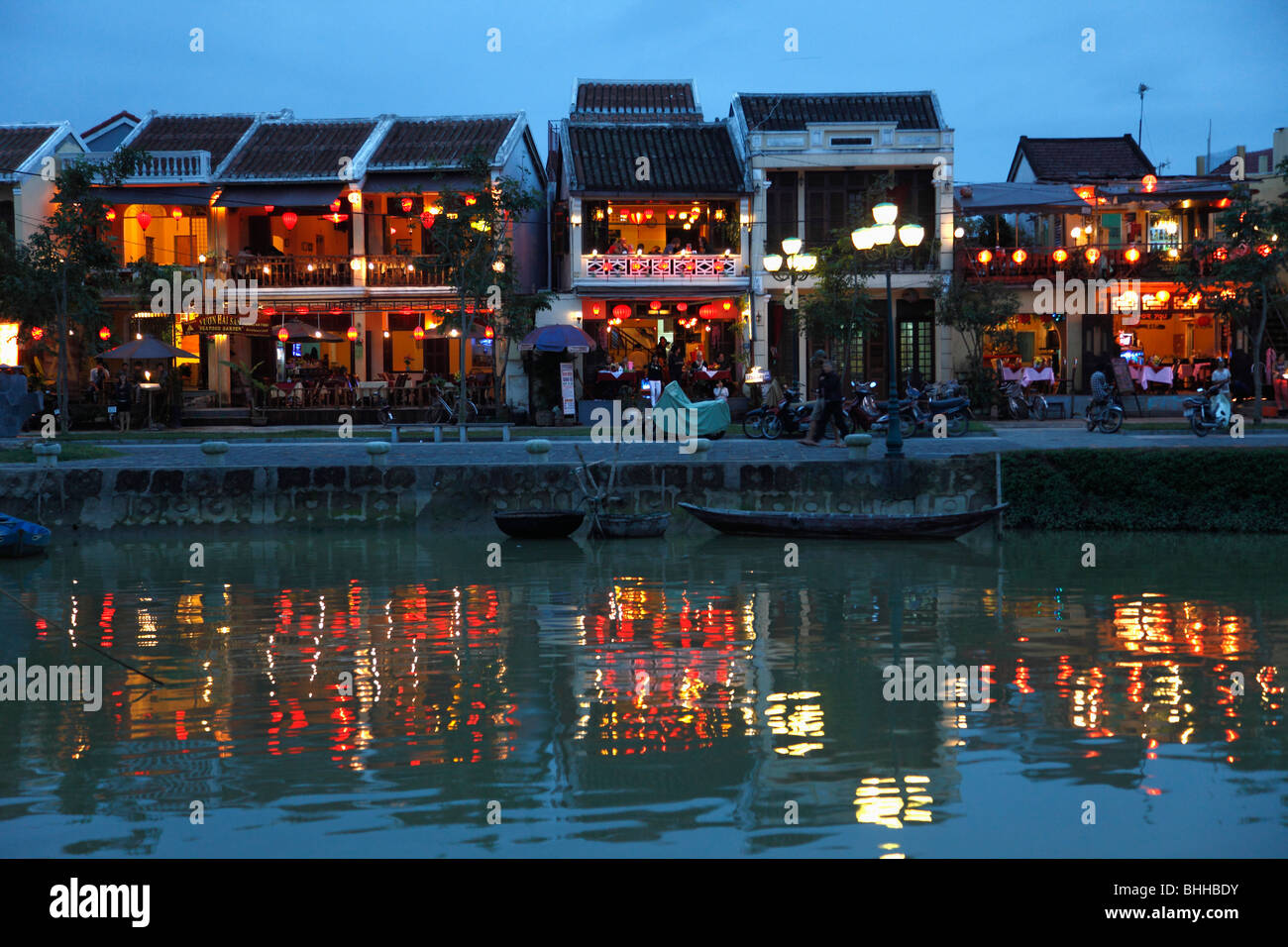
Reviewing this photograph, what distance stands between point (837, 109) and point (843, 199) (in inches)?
105

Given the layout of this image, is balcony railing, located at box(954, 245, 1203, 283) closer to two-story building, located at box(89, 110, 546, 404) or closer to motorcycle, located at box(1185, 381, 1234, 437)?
motorcycle, located at box(1185, 381, 1234, 437)

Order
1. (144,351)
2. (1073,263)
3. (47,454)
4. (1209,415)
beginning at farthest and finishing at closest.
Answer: (1073,263) < (144,351) < (1209,415) < (47,454)

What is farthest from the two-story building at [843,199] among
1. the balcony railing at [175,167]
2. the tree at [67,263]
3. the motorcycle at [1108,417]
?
the tree at [67,263]

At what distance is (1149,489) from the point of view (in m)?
19.3

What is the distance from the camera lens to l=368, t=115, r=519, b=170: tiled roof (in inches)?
1296

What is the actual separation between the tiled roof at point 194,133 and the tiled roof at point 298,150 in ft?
3.00

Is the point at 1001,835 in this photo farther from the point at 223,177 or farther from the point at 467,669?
the point at 223,177

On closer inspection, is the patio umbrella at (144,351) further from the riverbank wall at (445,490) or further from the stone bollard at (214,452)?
the riverbank wall at (445,490)

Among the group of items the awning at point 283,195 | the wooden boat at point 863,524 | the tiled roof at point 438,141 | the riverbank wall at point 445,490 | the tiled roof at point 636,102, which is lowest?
the wooden boat at point 863,524

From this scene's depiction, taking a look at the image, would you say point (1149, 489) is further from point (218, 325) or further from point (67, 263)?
point (218, 325)

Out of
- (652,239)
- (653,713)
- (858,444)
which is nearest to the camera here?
(653,713)

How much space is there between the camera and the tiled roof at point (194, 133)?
34.6 metres

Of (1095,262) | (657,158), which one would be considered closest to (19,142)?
(657,158)
